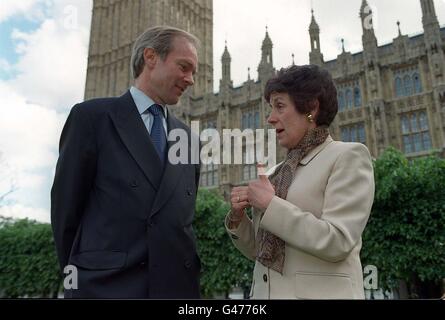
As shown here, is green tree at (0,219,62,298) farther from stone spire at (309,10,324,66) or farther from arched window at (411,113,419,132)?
arched window at (411,113,419,132)

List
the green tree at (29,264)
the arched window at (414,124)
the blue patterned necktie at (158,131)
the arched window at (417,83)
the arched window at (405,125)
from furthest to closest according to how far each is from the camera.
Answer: the arched window at (417,83)
the arched window at (405,125)
the arched window at (414,124)
the green tree at (29,264)
the blue patterned necktie at (158,131)

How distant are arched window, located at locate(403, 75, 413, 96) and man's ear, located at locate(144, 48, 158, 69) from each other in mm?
23349

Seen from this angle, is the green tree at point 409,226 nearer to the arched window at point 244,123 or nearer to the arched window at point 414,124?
the arched window at point 414,124

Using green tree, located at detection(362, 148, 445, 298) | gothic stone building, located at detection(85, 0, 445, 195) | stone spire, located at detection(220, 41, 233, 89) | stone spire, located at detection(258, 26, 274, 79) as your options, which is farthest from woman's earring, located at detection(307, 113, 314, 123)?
stone spire, located at detection(220, 41, 233, 89)

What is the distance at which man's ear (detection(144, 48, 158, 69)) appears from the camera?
86.1 inches

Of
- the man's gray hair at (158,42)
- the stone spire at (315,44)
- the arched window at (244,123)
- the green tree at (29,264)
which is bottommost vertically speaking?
the green tree at (29,264)

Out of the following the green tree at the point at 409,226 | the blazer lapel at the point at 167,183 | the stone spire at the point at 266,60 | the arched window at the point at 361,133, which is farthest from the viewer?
the stone spire at the point at 266,60

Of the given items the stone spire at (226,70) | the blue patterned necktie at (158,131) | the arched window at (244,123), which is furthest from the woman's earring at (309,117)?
the stone spire at (226,70)

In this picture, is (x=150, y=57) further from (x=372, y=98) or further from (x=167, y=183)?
(x=372, y=98)

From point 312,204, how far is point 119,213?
924mm

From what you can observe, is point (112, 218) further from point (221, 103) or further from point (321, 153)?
point (221, 103)

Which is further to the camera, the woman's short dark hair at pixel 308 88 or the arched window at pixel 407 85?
the arched window at pixel 407 85

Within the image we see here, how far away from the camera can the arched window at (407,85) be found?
2239 cm

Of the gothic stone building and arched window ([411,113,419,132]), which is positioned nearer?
the gothic stone building
